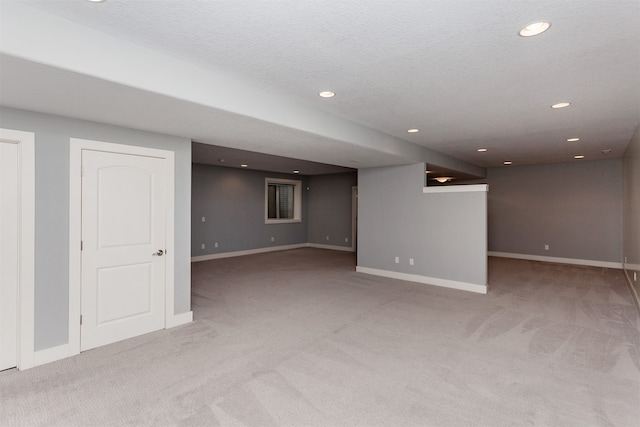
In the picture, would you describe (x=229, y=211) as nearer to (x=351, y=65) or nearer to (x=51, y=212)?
(x=51, y=212)

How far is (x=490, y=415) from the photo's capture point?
6.98 ft

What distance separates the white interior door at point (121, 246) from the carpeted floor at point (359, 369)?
0.27 metres

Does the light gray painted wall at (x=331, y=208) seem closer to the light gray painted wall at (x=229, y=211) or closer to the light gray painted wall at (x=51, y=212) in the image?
the light gray painted wall at (x=229, y=211)

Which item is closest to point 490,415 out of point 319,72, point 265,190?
point 319,72

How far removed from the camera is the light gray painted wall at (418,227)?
17.6 feet

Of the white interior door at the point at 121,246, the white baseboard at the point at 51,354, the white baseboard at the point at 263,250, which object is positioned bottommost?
the white baseboard at the point at 51,354

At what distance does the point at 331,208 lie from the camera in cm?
1044

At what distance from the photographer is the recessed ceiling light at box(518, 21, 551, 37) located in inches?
77.1

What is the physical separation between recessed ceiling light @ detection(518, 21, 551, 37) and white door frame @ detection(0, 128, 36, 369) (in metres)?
3.89

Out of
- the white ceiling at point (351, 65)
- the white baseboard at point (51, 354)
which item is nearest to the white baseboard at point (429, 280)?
the white ceiling at point (351, 65)

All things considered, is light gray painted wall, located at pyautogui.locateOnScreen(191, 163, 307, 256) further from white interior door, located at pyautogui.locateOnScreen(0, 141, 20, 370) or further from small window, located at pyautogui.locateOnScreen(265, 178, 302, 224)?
white interior door, located at pyautogui.locateOnScreen(0, 141, 20, 370)

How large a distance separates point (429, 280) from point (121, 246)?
4.89 metres

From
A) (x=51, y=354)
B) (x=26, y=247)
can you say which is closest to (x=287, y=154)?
(x=26, y=247)

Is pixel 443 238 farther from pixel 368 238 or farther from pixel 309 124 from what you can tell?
pixel 309 124
